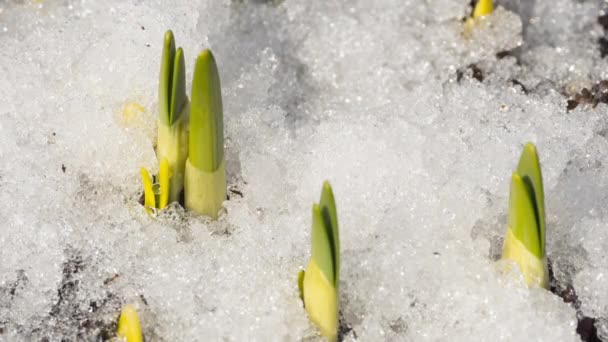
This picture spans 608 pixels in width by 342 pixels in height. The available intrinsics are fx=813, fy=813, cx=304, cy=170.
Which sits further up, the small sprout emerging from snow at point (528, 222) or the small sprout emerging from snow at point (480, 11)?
the small sprout emerging from snow at point (480, 11)

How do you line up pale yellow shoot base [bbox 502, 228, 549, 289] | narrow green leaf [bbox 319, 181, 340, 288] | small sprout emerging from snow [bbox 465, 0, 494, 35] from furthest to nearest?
small sprout emerging from snow [bbox 465, 0, 494, 35] → pale yellow shoot base [bbox 502, 228, 549, 289] → narrow green leaf [bbox 319, 181, 340, 288]

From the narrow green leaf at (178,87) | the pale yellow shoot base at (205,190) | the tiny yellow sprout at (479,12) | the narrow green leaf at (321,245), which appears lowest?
the narrow green leaf at (321,245)

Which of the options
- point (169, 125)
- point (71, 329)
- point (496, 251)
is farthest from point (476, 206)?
point (71, 329)

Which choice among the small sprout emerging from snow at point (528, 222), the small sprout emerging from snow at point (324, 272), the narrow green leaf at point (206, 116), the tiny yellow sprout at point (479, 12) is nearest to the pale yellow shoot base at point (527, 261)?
the small sprout emerging from snow at point (528, 222)

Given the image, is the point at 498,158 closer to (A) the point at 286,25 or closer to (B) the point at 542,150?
(B) the point at 542,150

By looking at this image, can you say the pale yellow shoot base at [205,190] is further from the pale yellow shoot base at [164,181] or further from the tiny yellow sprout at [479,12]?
the tiny yellow sprout at [479,12]

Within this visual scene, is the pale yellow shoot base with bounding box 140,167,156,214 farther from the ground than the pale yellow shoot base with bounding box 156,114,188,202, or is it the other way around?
the pale yellow shoot base with bounding box 156,114,188,202

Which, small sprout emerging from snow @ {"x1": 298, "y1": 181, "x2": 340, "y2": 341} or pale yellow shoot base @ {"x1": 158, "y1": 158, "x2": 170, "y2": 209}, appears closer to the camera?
small sprout emerging from snow @ {"x1": 298, "y1": 181, "x2": 340, "y2": 341}

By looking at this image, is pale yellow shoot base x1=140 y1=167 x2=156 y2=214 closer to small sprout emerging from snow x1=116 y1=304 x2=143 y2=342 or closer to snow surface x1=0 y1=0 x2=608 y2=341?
snow surface x1=0 y1=0 x2=608 y2=341

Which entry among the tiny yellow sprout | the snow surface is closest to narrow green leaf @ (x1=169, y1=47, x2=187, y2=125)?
the snow surface
